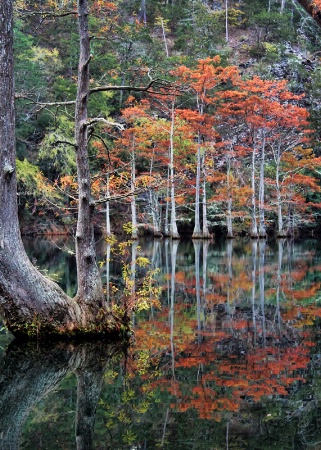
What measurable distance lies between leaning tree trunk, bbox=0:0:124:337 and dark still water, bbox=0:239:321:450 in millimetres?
310

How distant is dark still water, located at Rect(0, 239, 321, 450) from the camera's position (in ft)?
10.9

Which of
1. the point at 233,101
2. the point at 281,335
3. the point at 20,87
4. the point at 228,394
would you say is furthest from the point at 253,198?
the point at 228,394

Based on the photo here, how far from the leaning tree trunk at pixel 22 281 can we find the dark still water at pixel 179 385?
310 mm

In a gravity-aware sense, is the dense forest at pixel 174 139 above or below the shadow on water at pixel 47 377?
above

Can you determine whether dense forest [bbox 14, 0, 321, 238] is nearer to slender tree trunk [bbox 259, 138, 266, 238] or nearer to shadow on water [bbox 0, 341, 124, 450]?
slender tree trunk [bbox 259, 138, 266, 238]

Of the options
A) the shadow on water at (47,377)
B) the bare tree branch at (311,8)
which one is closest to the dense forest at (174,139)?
the shadow on water at (47,377)

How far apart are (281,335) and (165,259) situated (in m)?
9.56

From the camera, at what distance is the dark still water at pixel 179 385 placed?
331 cm

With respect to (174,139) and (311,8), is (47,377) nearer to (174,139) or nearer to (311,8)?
(311,8)

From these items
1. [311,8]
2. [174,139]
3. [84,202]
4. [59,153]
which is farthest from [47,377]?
[59,153]

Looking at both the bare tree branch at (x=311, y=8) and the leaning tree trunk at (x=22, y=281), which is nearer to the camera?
the bare tree branch at (x=311, y=8)

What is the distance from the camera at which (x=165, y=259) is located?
1563 centimetres

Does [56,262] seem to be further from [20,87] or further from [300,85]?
[300,85]

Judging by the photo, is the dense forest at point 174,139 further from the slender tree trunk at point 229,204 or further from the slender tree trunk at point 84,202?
the slender tree trunk at point 84,202
